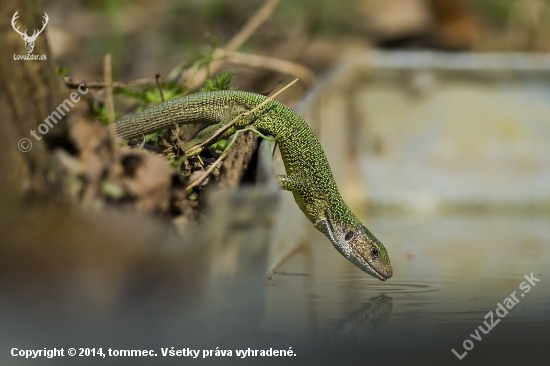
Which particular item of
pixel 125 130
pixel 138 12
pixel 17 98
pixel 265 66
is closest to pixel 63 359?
pixel 17 98

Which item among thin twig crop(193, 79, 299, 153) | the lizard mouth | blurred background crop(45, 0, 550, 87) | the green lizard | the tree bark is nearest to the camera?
the tree bark

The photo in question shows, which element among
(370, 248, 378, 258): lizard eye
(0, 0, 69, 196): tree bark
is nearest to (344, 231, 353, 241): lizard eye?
(370, 248, 378, 258): lizard eye

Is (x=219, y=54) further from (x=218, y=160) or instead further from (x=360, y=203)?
(x=360, y=203)

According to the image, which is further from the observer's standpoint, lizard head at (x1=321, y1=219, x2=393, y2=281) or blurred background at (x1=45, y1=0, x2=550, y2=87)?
blurred background at (x1=45, y1=0, x2=550, y2=87)

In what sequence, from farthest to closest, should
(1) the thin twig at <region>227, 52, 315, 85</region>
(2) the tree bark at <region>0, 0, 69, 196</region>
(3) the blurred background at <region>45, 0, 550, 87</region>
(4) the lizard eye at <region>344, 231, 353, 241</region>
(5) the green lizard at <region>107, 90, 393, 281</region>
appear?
(3) the blurred background at <region>45, 0, 550, 87</region> < (1) the thin twig at <region>227, 52, 315, 85</region> < (4) the lizard eye at <region>344, 231, 353, 241</region> < (5) the green lizard at <region>107, 90, 393, 281</region> < (2) the tree bark at <region>0, 0, 69, 196</region>

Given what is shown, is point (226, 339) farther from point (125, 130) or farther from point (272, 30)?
point (272, 30)

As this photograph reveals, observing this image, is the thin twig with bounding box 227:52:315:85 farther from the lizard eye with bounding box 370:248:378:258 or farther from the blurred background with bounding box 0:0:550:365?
the lizard eye with bounding box 370:248:378:258
